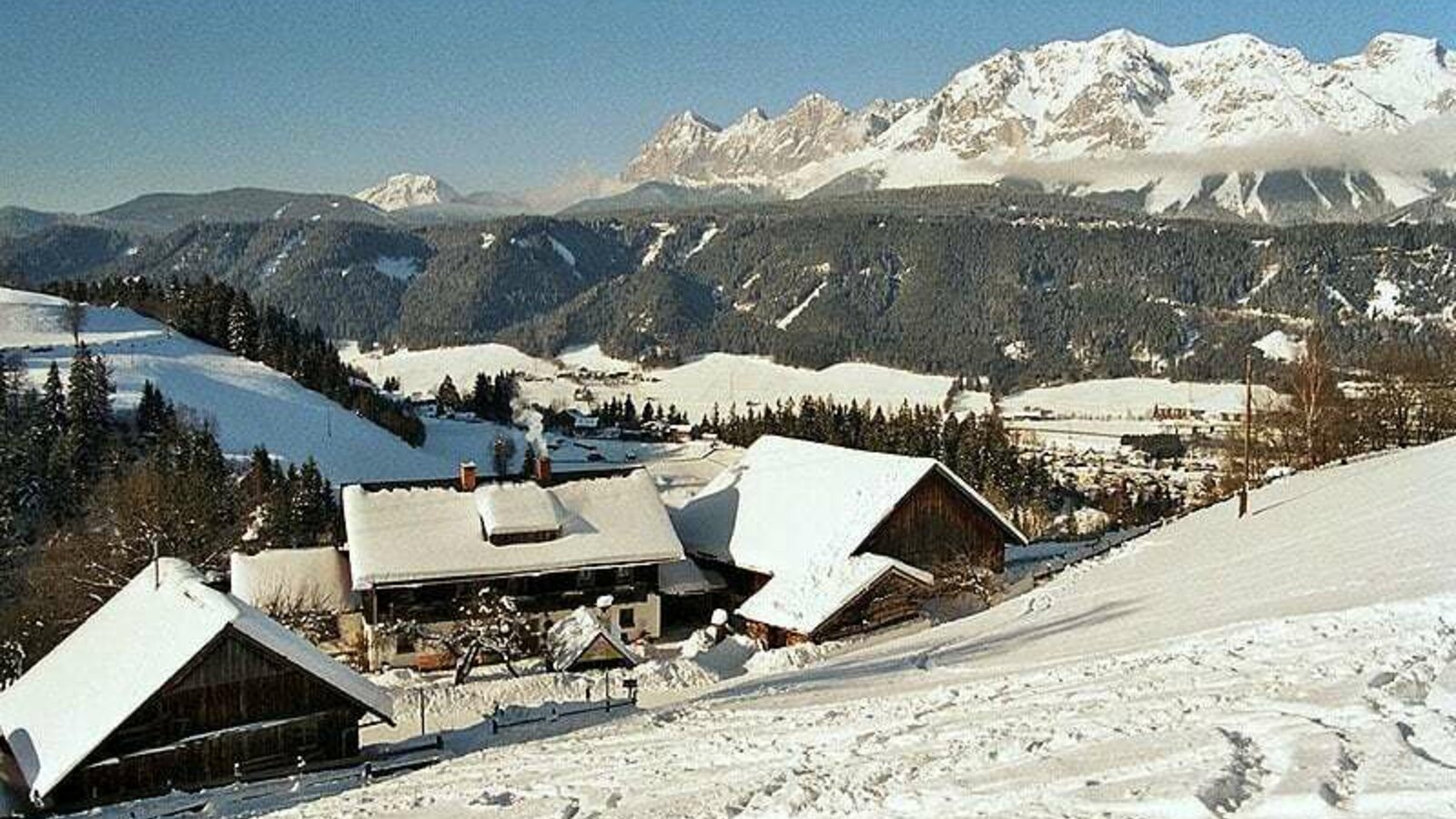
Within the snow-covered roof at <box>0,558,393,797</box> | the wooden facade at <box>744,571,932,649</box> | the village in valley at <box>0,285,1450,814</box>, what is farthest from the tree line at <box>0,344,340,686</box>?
the wooden facade at <box>744,571,932,649</box>

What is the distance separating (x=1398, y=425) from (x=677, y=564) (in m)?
37.8

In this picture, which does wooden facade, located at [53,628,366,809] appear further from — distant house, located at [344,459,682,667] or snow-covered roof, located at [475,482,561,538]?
snow-covered roof, located at [475,482,561,538]

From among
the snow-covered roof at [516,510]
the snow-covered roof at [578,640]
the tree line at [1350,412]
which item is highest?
the tree line at [1350,412]

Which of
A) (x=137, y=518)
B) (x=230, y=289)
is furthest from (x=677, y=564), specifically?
(x=230, y=289)

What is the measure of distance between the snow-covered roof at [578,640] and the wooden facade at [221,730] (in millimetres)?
9857

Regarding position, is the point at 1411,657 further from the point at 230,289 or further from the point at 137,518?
the point at 230,289

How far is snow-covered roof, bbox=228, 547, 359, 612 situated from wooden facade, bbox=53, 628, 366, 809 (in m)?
16.1

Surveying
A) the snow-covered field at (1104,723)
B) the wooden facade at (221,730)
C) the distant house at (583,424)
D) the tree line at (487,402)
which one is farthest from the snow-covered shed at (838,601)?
the tree line at (487,402)

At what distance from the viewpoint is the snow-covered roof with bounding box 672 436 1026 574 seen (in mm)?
39750

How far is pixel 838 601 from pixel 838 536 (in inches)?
213

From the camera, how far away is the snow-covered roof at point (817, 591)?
34.1 meters

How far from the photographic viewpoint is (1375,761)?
10023 mm

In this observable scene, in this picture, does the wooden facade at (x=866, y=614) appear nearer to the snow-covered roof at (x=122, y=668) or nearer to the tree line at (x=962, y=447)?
the snow-covered roof at (x=122, y=668)

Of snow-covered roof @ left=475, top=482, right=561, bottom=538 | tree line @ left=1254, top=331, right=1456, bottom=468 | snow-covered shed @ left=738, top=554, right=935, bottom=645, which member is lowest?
snow-covered shed @ left=738, top=554, right=935, bottom=645
